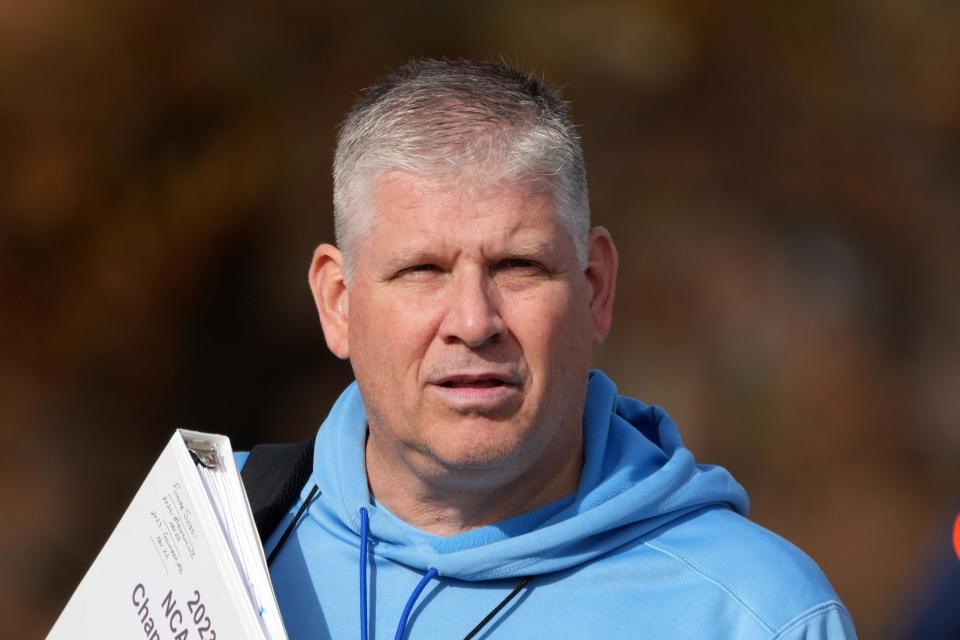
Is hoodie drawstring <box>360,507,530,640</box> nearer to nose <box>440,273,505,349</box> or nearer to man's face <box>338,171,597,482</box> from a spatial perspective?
man's face <box>338,171,597,482</box>

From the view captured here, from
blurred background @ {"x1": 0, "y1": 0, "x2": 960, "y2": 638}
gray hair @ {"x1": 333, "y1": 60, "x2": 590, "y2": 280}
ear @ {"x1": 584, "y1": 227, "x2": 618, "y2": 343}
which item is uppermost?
gray hair @ {"x1": 333, "y1": 60, "x2": 590, "y2": 280}

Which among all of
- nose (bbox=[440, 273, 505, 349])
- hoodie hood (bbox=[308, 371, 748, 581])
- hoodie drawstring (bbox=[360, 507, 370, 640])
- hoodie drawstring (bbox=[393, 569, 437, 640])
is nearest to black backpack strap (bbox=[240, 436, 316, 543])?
hoodie hood (bbox=[308, 371, 748, 581])

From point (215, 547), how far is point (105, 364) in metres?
3.65

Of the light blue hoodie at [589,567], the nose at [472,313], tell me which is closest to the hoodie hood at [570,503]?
the light blue hoodie at [589,567]

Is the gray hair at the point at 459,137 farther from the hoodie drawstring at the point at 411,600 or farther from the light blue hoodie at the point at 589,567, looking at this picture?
the hoodie drawstring at the point at 411,600

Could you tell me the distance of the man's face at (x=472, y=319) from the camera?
1.57m

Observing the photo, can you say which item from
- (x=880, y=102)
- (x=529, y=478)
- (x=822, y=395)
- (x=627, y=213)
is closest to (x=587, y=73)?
Result: (x=627, y=213)

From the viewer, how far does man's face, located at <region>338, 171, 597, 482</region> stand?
1.57m

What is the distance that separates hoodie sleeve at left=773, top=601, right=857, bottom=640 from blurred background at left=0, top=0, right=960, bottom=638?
12.3 ft

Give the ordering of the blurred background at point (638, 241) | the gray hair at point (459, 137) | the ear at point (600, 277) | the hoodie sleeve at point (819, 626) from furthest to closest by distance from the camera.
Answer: the blurred background at point (638, 241), the ear at point (600, 277), the gray hair at point (459, 137), the hoodie sleeve at point (819, 626)

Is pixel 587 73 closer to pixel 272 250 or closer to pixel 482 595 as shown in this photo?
pixel 272 250

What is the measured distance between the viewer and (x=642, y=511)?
1.63m

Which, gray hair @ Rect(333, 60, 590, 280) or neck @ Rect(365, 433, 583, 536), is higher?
gray hair @ Rect(333, 60, 590, 280)

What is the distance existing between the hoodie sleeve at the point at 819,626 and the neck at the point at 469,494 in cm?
36
